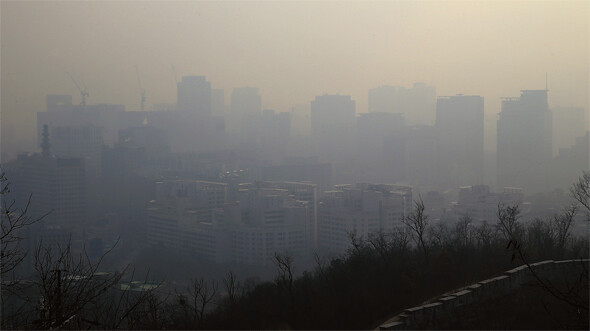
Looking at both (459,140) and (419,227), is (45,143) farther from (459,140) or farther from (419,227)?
(419,227)

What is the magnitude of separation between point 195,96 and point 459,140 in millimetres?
10415

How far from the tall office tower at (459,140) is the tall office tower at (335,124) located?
325 centimetres

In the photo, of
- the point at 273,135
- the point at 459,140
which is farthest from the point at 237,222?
the point at 273,135

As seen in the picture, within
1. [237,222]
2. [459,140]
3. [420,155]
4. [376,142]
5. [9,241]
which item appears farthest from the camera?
[376,142]

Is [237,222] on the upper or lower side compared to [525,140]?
lower

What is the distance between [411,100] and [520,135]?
185 inches

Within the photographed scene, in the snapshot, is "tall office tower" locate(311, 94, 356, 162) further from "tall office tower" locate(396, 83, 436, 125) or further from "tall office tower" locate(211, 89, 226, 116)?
"tall office tower" locate(211, 89, 226, 116)

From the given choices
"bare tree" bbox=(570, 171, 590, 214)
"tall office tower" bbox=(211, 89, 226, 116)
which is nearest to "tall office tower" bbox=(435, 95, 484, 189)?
"tall office tower" bbox=(211, 89, 226, 116)

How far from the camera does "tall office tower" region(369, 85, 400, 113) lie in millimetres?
18830

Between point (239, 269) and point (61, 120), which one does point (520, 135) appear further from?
point (61, 120)

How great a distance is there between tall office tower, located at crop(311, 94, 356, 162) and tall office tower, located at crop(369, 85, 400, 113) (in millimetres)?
742

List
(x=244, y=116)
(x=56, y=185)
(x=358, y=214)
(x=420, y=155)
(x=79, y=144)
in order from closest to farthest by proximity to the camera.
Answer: (x=358, y=214) → (x=56, y=185) → (x=420, y=155) → (x=79, y=144) → (x=244, y=116)

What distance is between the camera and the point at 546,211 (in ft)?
33.9

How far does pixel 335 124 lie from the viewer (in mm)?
19984
